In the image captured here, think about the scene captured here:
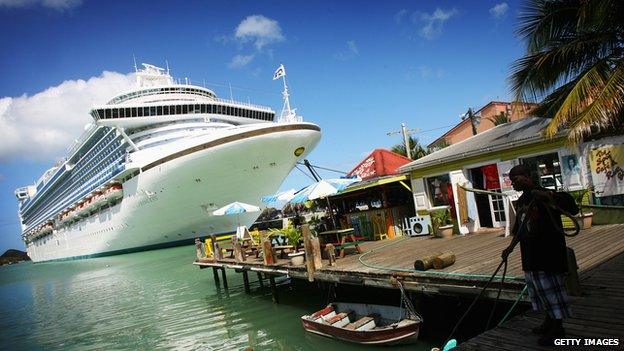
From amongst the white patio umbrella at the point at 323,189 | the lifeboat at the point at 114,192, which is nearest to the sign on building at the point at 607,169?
the white patio umbrella at the point at 323,189

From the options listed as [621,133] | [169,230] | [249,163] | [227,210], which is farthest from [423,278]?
[169,230]

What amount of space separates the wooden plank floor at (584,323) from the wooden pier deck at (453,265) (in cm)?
77

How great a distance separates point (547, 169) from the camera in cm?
1046

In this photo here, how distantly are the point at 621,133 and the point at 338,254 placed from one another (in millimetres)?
7143

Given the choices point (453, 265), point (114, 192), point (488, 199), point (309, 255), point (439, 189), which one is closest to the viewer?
point (453, 265)

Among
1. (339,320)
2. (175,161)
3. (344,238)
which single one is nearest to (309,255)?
(344,238)

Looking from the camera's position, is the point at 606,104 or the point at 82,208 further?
the point at 82,208

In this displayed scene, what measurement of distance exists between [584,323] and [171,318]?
11.7 m

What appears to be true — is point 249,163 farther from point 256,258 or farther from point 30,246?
point 30,246

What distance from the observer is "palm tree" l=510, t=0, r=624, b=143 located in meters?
8.05

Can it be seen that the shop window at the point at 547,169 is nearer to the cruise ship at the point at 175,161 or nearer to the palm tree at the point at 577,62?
the palm tree at the point at 577,62

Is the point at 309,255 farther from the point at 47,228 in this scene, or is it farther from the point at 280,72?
the point at 47,228

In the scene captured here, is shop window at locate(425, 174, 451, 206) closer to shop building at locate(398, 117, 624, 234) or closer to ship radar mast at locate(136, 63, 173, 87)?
shop building at locate(398, 117, 624, 234)

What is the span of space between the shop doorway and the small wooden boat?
4.91 meters
